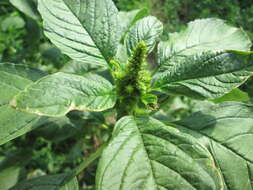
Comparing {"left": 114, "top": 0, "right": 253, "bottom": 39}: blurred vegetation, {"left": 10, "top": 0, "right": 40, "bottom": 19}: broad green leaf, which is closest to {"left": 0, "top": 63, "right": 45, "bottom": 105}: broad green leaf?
{"left": 10, "top": 0, "right": 40, "bottom": 19}: broad green leaf

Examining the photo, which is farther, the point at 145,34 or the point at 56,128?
the point at 56,128

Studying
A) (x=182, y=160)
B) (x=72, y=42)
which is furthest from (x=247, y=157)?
(x=72, y=42)

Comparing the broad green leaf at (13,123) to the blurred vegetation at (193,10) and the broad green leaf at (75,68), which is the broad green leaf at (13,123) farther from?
the blurred vegetation at (193,10)

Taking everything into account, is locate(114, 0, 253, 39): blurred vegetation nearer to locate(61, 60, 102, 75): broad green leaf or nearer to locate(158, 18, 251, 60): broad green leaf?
locate(61, 60, 102, 75): broad green leaf

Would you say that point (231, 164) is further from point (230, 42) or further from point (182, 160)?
point (230, 42)

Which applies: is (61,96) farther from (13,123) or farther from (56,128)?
(56,128)

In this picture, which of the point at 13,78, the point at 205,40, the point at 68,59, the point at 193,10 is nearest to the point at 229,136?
the point at 205,40
